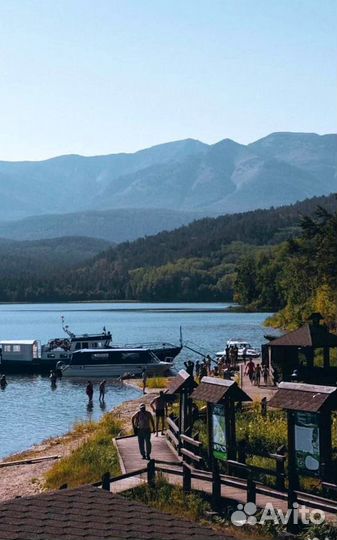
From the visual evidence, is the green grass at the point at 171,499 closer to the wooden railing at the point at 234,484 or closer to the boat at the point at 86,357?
the wooden railing at the point at 234,484

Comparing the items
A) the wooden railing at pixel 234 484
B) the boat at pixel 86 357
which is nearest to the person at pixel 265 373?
the boat at pixel 86 357

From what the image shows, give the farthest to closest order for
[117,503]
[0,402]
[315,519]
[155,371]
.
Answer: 1. [155,371]
2. [0,402]
3. [315,519]
4. [117,503]

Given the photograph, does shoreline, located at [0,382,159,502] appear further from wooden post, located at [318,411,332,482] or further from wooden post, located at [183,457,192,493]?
wooden post, located at [318,411,332,482]

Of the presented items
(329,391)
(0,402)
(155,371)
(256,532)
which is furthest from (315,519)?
(155,371)

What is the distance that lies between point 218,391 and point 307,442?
359 centimetres

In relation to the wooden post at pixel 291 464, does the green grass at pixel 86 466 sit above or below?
below

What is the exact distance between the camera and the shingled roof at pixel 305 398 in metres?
17.7

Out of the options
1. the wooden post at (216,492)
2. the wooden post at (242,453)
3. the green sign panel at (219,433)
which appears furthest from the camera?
the green sign panel at (219,433)

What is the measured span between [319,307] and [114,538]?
72194 mm

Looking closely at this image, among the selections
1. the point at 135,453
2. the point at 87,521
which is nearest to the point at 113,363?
the point at 135,453

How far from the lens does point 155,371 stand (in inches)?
2830

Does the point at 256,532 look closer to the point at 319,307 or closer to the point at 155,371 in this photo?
the point at 155,371

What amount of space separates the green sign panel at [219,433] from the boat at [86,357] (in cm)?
4962

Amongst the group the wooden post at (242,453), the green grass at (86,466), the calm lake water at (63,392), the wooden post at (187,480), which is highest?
the wooden post at (242,453)
